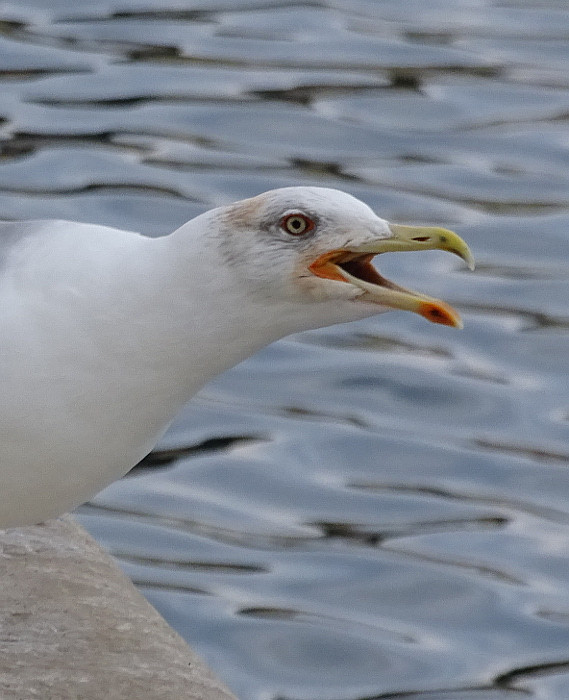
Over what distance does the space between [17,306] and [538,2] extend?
7.28m

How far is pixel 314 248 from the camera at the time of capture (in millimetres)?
3311

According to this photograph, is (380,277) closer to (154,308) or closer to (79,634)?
(154,308)

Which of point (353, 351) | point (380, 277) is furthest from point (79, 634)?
point (353, 351)

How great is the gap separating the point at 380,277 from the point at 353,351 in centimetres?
368

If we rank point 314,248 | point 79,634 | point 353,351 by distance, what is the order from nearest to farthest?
point 314,248
point 79,634
point 353,351

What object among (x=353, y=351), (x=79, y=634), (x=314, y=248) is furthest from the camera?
(x=353, y=351)

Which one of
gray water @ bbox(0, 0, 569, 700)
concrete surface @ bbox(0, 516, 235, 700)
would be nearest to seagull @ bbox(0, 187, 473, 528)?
concrete surface @ bbox(0, 516, 235, 700)

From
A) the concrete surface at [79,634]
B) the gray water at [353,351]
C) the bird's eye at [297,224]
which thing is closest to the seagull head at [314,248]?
the bird's eye at [297,224]

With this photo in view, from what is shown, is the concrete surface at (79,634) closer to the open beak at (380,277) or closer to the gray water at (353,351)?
the gray water at (353,351)

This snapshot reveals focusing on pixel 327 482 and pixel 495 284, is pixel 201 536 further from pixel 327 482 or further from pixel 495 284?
pixel 495 284

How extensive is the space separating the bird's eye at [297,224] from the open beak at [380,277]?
0.06 metres

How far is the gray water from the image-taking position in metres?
5.51

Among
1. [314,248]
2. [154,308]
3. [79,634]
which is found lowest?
[79,634]

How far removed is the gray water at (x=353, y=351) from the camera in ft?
18.1
